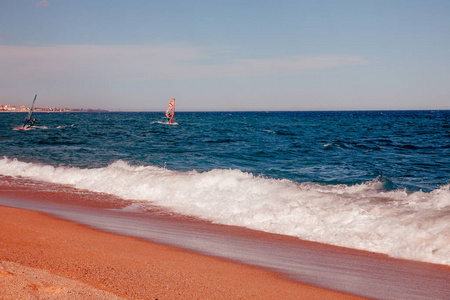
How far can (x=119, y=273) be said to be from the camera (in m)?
4.41

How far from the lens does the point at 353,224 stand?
23.1ft

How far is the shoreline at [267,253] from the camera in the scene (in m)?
4.60

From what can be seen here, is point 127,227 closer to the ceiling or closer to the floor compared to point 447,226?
closer to the floor

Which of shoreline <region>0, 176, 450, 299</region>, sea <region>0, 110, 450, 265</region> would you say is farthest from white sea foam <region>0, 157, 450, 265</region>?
shoreline <region>0, 176, 450, 299</region>

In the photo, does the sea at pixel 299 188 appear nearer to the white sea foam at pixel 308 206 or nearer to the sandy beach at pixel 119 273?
the white sea foam at pixel 308 206

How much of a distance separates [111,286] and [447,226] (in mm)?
5507

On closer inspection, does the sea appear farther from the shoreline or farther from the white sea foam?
the shoreline

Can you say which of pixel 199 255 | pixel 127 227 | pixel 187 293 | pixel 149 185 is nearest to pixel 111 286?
pixel 187 293

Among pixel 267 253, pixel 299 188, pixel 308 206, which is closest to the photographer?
pixel 267 253

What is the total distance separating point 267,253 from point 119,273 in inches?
93.1

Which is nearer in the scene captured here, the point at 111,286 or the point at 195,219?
the point at 111,286

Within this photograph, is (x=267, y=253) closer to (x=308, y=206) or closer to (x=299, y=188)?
(x=308, y=206)

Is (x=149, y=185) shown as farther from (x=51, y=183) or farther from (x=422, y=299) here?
(x=422, y=299)

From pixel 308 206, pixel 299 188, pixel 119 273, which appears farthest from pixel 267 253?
pixel 299 188
